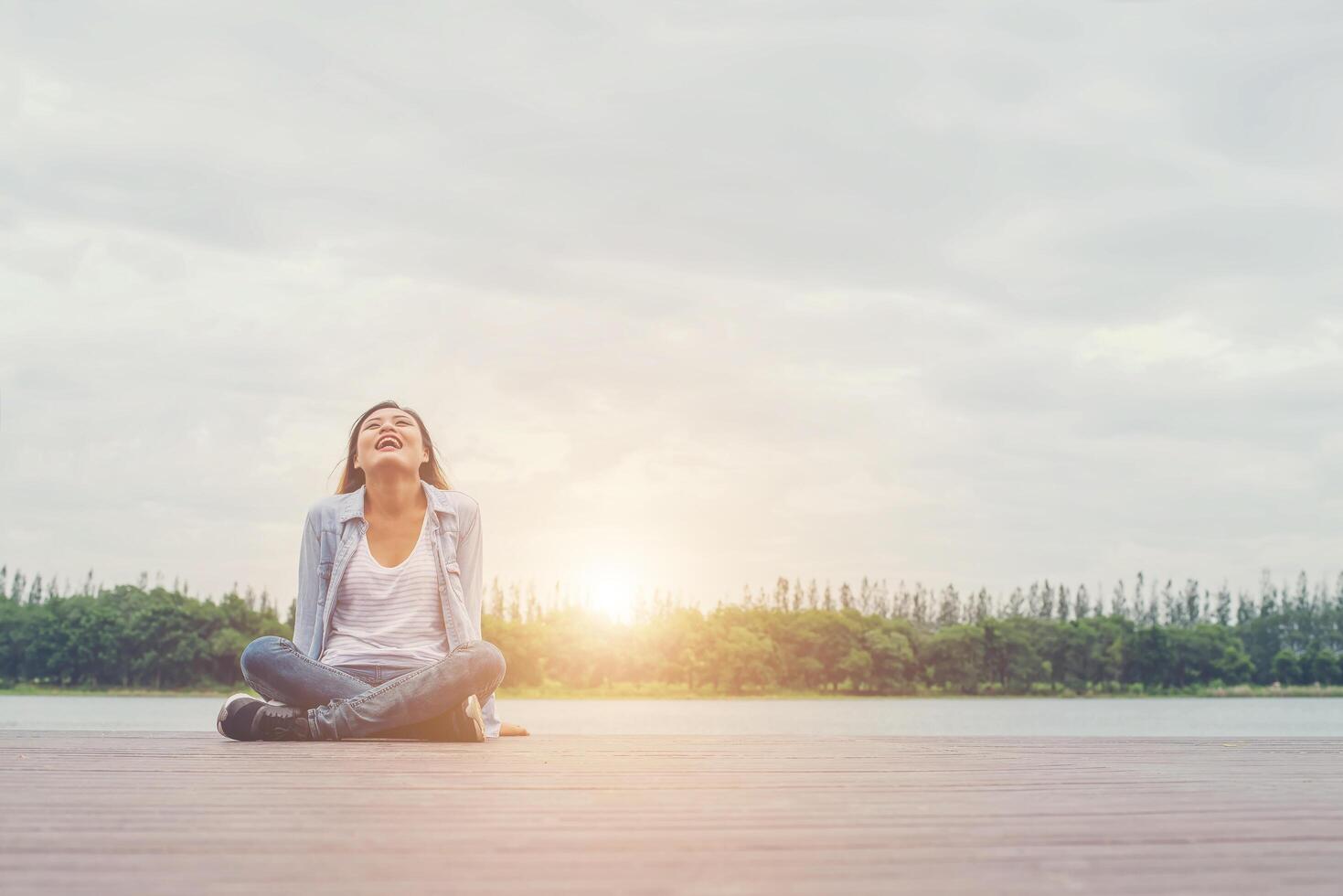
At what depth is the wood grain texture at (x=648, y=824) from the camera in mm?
2912

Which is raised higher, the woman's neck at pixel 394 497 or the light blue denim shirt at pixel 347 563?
the woman's neck at pixel 394 497

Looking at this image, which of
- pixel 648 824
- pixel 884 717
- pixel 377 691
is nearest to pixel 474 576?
pixel 377 691

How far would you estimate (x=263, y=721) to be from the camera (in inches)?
285

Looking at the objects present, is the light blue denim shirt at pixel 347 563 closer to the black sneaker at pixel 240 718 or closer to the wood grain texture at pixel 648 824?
the black sneaker at pixel 240 718

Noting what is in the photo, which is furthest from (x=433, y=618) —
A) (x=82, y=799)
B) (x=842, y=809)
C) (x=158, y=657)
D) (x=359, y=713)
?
(x=158, y=657)

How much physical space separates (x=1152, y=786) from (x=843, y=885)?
2.81 metres

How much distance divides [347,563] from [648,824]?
A: 4807mm

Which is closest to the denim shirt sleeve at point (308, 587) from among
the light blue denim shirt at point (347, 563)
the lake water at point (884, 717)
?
the light blue denim shirt at point (347, 563)

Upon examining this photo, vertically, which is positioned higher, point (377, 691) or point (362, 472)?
point (362, 472)

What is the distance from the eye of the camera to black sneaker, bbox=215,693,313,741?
723 cm

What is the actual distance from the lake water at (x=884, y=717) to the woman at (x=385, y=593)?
43.1 meters

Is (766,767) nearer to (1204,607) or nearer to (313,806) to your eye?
(313,806)

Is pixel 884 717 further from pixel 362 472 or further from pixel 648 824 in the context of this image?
pixel 648 824

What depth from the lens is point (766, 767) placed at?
582 centimetres
